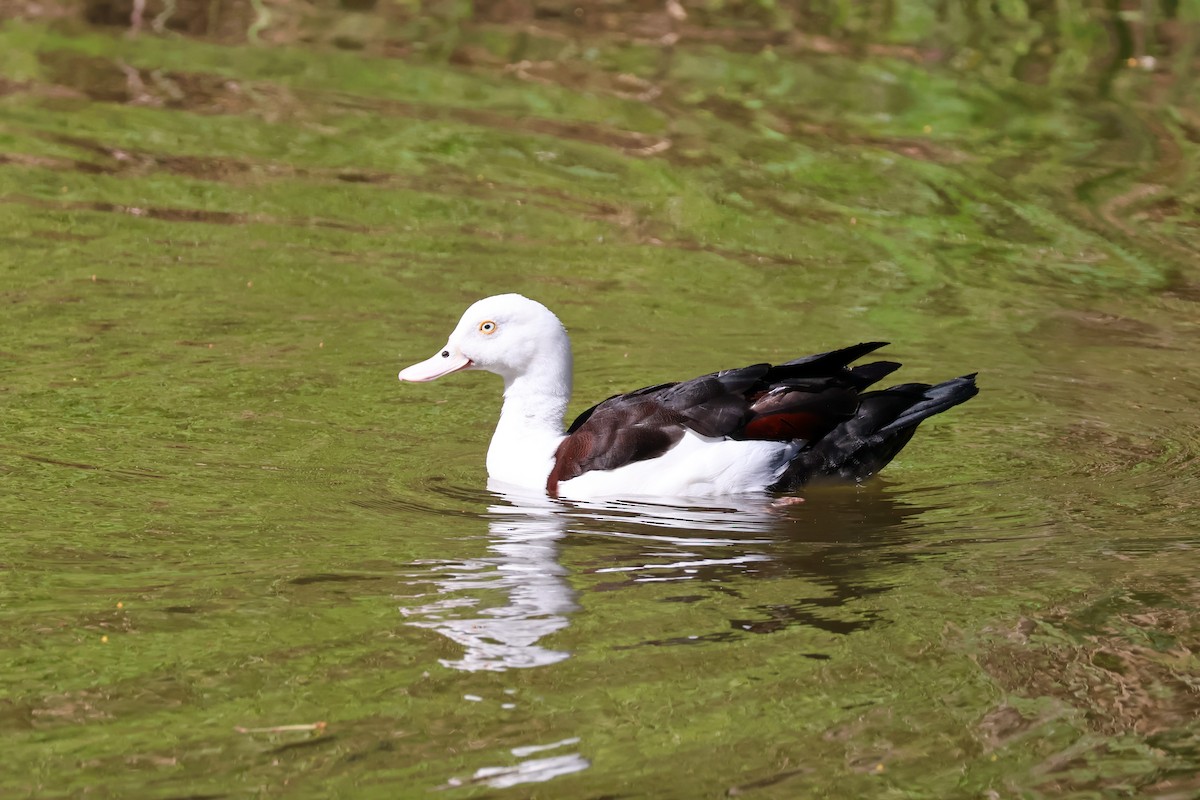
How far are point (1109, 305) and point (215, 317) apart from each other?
6.01 meters

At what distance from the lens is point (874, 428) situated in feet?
28.0

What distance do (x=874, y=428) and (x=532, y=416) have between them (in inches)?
68.9

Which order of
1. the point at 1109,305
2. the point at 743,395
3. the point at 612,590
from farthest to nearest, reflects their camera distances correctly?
1. the point at 1109,305
2. the point at 743,395
3. the point at 612,590

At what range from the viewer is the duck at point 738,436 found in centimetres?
845

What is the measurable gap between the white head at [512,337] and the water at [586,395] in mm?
607

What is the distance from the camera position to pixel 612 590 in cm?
716

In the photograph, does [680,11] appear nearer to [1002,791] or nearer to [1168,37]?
[1168,37]

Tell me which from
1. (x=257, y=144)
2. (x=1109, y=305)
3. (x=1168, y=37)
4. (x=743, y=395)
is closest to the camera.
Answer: (x=743, y=395)

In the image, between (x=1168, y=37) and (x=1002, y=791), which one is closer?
(x=1002, y=791)

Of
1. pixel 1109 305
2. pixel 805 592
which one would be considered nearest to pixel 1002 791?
pixel 805 592

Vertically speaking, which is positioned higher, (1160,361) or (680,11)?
(680,11)

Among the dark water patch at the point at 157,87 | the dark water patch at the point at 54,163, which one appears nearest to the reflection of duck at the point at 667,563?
the dark water patch at the point at 54,163

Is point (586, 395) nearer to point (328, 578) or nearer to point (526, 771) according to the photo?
point (328, 578)

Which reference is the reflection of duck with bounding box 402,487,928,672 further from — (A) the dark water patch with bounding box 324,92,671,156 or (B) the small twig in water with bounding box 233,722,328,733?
(A) the dark water patch with bounding box 324,92,671,156
